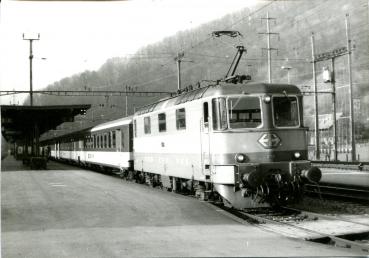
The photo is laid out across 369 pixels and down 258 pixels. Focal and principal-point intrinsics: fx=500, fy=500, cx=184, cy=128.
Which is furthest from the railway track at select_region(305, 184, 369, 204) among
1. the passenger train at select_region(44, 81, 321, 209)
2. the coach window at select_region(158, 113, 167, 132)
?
the coach window at select_region(158, 113, 167, 132)

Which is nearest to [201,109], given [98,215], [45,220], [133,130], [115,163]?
[98,215]

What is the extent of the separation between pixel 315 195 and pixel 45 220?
9.98m

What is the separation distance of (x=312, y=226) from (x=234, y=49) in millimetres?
7780

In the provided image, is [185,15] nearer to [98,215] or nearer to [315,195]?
[98,215]

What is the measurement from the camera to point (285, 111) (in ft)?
41.7

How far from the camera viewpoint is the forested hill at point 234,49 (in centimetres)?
1077

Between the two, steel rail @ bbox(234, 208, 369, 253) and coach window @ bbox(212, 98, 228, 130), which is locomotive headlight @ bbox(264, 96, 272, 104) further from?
steel rail @ bbox(234, 208, 369, 253)

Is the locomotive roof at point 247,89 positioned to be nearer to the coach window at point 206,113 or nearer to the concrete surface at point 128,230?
the coach window at point 206,113

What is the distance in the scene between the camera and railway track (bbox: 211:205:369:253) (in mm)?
9234

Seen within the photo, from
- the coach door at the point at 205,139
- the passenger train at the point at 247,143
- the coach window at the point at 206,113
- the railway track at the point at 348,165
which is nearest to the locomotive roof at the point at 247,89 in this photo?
the passenger train at the point at 247,143

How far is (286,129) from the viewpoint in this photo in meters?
12.5

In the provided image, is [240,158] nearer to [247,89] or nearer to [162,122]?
[247,89]

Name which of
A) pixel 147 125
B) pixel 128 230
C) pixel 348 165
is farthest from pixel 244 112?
pixel 348 165

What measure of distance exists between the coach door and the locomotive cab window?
0.73m
